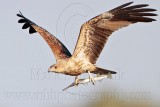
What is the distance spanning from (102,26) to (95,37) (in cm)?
37

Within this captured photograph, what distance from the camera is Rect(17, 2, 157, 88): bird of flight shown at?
22031 mm

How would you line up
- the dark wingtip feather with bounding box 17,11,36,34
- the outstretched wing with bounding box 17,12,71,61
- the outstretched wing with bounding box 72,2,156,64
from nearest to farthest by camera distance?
the outstretched wing with bounding box 72,2,156,64 < the outstretched wing with bounding box 17,12,71,61 < the dark wingtip feather with bounding box 17,11,36,34

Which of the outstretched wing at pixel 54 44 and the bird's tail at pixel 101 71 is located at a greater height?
the outstretched wing at pixel 54 44

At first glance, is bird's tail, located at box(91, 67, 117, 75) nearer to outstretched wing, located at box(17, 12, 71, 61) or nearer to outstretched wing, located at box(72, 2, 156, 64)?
outstretched wing, located at box(72, 2, 156, 64)

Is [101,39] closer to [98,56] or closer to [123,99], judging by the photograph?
[98,56]

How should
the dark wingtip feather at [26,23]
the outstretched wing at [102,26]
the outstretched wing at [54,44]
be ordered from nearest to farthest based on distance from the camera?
the outstretched wing at [102,26] → the outstretched wing at [54,44] → the dark wingtip feather at [26,23]

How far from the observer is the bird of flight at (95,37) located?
22031mm

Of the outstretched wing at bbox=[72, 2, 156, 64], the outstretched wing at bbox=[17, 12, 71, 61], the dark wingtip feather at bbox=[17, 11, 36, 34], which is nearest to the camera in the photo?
the outstretched wing at bbox=[72, 2, 156, 64]

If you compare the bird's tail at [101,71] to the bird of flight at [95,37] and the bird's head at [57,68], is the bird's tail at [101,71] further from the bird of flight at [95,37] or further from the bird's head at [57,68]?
the bird's head at [57,68]

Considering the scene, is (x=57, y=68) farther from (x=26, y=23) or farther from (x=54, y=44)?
(x=26, y=23)

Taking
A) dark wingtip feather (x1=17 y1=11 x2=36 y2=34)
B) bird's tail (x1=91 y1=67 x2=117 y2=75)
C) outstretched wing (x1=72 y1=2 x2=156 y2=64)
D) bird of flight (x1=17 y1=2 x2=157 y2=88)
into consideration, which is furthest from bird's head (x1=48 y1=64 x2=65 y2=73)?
dark wingtip feather (x1=17 y1=11 x2=36 y2=34)

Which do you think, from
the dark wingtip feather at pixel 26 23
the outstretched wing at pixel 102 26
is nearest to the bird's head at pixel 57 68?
the outstretched wing at pixel 102 26

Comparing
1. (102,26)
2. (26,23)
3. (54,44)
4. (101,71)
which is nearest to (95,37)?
(102,26)

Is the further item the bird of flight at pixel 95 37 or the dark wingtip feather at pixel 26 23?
the dark wingtip feather at pixel 26 23
